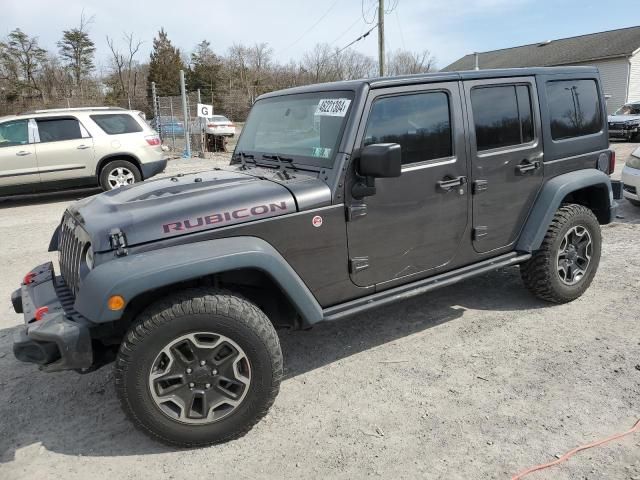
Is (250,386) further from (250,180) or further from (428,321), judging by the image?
(428,321)

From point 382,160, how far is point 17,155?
9.04 meters

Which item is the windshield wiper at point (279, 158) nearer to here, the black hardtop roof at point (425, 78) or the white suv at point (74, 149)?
the black hardtop roof at point (425, 78)

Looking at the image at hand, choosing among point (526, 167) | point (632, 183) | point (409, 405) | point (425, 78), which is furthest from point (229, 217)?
point (632, 183)

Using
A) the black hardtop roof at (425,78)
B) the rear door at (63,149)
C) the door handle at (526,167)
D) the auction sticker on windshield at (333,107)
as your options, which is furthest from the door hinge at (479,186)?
the rear door at (63,149)

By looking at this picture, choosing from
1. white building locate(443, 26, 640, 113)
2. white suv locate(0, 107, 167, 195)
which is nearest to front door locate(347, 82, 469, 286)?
white suv locate(0, 107, 167, 195)

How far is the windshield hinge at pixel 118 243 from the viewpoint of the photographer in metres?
2.53

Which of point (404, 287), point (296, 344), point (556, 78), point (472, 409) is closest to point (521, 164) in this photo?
point (556, 78)

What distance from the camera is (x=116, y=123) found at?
404 inches

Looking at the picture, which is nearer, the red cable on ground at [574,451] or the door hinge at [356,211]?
the red cable on ground at [574,451]

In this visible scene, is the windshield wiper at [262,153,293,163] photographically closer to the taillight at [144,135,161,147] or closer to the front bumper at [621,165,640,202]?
the front bumper at [621,165,640,202]

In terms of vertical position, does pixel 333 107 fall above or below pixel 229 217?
above

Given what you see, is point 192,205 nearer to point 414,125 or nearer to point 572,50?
point 414,125

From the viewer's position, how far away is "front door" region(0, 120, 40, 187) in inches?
369

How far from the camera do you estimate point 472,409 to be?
293 cm
